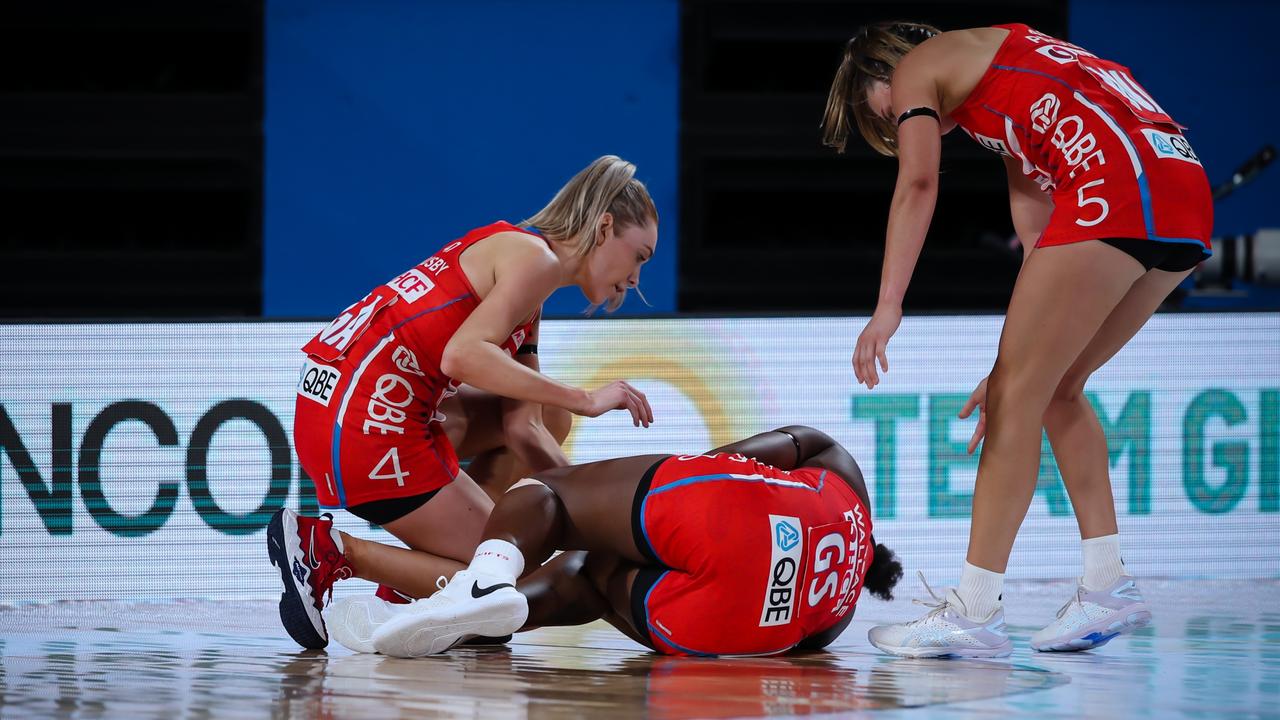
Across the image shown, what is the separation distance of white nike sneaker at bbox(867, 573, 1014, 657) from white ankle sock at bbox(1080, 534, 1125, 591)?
9.1 inches

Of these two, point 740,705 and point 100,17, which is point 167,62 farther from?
point 740,705

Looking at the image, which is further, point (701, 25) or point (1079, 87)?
point (701, 25)

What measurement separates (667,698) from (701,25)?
4620 millimetres

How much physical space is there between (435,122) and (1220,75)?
12.9 ft

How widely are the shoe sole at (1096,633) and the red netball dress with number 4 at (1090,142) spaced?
2.21ft

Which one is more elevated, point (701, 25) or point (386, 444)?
point (701, 25)

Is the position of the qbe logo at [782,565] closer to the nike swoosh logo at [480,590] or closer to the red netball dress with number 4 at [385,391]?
the nike swoosh logo at [480,590]

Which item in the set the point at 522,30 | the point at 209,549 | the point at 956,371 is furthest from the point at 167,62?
the point at 956,371

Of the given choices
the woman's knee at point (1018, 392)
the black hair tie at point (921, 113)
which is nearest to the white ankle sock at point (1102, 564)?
the woman's knee at point (1018, 392)

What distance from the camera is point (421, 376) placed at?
2.38 metres

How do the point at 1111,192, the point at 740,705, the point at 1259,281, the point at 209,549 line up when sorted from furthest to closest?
1. the point at 1259,281
2. the point at 209,549
3. the point at 1111,192
4. the point at 740,705

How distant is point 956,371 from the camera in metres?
3.48

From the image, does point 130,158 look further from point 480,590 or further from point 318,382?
point 480,590

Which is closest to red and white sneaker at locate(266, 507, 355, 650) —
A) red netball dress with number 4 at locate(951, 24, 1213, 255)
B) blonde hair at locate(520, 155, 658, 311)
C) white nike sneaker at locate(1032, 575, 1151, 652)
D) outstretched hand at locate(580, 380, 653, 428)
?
outstretched hand at locate(580, 380, 653, 428)
